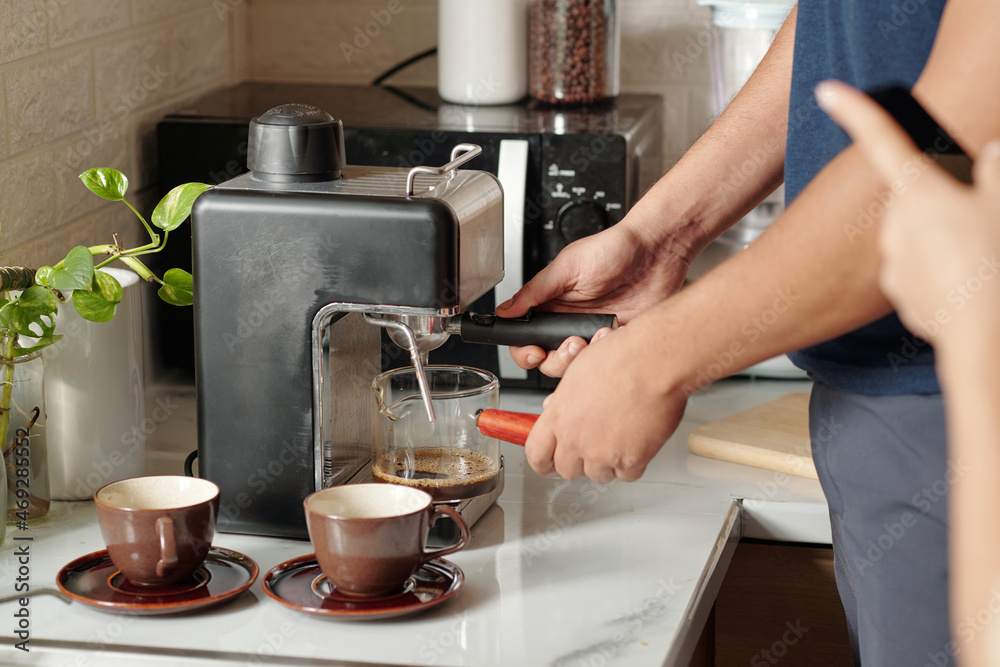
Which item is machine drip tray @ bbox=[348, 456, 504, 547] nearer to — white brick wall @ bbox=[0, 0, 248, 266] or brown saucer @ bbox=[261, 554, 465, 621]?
brown saucer @ bbox=[261, 554, 465, 621]

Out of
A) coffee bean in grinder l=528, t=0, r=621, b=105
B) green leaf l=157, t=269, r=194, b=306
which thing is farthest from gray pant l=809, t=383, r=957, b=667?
coffee bean in grinder l=528, t=0, r=621, b=105

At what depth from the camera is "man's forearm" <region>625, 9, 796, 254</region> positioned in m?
0.87

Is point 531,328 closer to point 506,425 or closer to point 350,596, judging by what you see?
point 506,425

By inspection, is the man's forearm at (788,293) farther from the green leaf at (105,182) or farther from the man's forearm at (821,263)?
the green leaf at (105,182)

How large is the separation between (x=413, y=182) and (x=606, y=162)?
1.27 ft

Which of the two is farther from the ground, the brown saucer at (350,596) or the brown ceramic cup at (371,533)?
the brown ceramic cup at (371,533)

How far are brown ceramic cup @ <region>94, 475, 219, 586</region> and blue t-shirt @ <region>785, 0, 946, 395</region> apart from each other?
434 mm

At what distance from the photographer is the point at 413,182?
0.82m

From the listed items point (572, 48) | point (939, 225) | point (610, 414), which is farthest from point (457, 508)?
point (572, 48)

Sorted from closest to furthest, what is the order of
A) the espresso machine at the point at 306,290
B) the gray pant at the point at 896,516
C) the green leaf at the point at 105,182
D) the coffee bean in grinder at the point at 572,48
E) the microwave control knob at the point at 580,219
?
the gray pant at the point at 896,516 < the espresso machine at the point at 306,290 < the green leaf at the point at 105,182 < the microwave control knob at the point at 580,219 < the coffee bean in grinder at the point at 572,48

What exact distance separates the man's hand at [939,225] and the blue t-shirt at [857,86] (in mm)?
158

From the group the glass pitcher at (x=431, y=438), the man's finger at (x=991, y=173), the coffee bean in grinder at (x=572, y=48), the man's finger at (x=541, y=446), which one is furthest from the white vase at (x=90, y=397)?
the man's finger at (x=991, y=173)

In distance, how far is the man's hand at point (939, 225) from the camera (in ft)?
1.30

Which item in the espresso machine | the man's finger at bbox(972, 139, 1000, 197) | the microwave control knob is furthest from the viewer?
the microwave control knob
